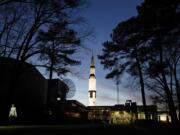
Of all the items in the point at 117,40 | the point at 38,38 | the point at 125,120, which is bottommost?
the point at 125,120

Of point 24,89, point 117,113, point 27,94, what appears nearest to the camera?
point 24,89

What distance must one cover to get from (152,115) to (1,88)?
53.6 meters

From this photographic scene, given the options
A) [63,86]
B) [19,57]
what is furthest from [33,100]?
[19,57]

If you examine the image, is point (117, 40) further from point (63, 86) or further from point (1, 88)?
point (63, 86)

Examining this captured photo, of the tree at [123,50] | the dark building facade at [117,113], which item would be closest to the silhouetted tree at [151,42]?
the tree at [123,50]

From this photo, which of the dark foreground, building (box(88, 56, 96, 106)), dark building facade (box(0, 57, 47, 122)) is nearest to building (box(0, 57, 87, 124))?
dark building facade (box(0, 57, 47, 122))

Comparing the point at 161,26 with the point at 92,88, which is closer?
the point at 161,26

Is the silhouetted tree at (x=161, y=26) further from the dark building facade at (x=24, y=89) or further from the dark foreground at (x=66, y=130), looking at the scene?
the dark building facade at (x=24, y=89)

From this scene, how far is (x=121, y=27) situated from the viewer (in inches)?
1518

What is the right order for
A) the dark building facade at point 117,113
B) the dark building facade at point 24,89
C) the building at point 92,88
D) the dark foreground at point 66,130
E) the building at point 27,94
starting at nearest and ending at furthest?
1. the dark foreground at point 66,130
2. the building at point 27,94
3. the dark building facade at point 24,89
4. the dark building facade at point 117,113
5. the building at point 92,88

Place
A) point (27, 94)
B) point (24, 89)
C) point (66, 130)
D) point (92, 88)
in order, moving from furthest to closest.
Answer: point (92, 88) < point (27, 94) < point (24, 89) < point (66, 130)

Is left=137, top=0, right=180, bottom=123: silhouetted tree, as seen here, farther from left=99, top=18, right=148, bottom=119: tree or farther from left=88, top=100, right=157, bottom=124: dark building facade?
left=88, top=100, right=157, bottom=124: dark building facade

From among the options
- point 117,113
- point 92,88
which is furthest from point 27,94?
point 92,88

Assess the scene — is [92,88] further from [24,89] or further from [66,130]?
[66,130]
